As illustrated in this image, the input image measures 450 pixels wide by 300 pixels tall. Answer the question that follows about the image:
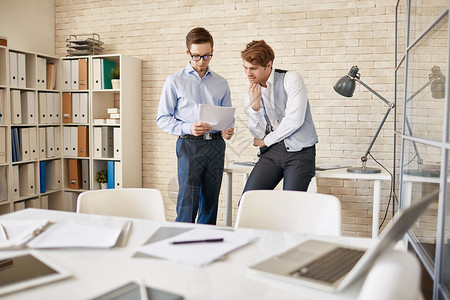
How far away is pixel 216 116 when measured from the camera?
2.62 metres

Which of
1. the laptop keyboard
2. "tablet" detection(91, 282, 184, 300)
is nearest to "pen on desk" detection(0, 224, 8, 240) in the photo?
"tablet" detection(91, 282, 184, 300)

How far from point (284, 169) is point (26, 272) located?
1863mm

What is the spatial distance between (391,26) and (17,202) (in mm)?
4014

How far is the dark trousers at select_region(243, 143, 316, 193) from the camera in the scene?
2.54 meters

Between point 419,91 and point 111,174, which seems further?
point 111,174

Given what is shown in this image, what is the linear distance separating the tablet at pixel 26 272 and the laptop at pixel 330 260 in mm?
508

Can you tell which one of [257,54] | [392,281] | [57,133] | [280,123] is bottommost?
[392,281]

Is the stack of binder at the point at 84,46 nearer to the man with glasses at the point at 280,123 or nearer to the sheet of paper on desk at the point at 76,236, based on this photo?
the man with glasses at the point at 280,123

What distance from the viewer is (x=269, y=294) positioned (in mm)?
897

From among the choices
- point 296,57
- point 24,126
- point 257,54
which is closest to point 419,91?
point 257,54

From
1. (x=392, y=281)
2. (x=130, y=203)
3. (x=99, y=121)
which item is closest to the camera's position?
(x=392, y=281)

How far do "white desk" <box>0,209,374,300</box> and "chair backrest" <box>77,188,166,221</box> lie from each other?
2.08 feet

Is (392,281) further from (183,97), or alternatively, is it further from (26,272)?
(183,97)

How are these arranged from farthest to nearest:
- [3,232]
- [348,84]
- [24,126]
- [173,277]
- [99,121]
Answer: [99,121] → [24,126] → [348,84] → [3,232] → [173,277]
